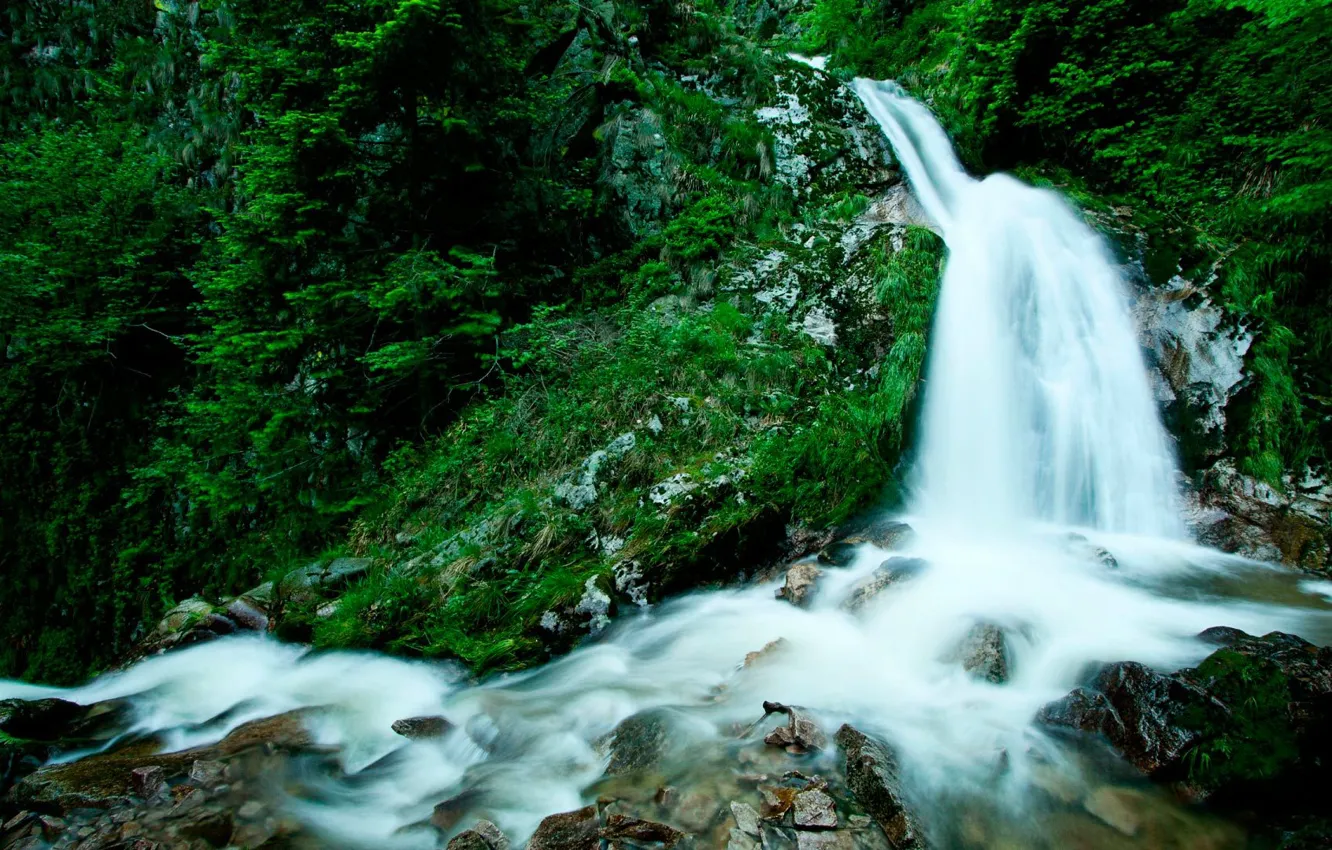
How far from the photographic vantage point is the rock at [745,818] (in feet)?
8.13

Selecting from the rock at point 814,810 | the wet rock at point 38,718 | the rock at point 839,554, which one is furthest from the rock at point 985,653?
the wet rock at point 38,718

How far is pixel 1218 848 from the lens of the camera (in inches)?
95.6

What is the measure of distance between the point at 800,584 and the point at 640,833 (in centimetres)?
279

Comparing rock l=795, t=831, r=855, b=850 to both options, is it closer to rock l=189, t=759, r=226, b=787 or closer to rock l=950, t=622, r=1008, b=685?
rock l=950, t=622, r=1008, b=685

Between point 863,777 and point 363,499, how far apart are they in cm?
628

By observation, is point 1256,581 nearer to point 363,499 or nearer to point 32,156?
point 363,499

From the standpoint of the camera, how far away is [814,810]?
8.13ft

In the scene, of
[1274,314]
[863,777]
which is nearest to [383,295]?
[863,777]

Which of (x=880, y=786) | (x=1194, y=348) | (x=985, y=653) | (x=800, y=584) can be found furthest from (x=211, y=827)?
(x=1194, y=348)

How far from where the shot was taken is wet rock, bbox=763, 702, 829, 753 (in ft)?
9.89

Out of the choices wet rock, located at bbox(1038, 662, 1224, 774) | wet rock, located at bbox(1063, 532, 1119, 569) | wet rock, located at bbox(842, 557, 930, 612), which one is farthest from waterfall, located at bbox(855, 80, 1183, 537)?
wet rock, located at bbox(1038, 662, 1224, 774)

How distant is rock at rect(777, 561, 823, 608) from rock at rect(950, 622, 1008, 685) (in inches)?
48.8

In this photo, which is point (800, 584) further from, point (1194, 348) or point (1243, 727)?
point (1194, 348)

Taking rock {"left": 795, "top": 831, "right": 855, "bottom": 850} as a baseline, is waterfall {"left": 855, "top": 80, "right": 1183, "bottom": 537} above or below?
above
